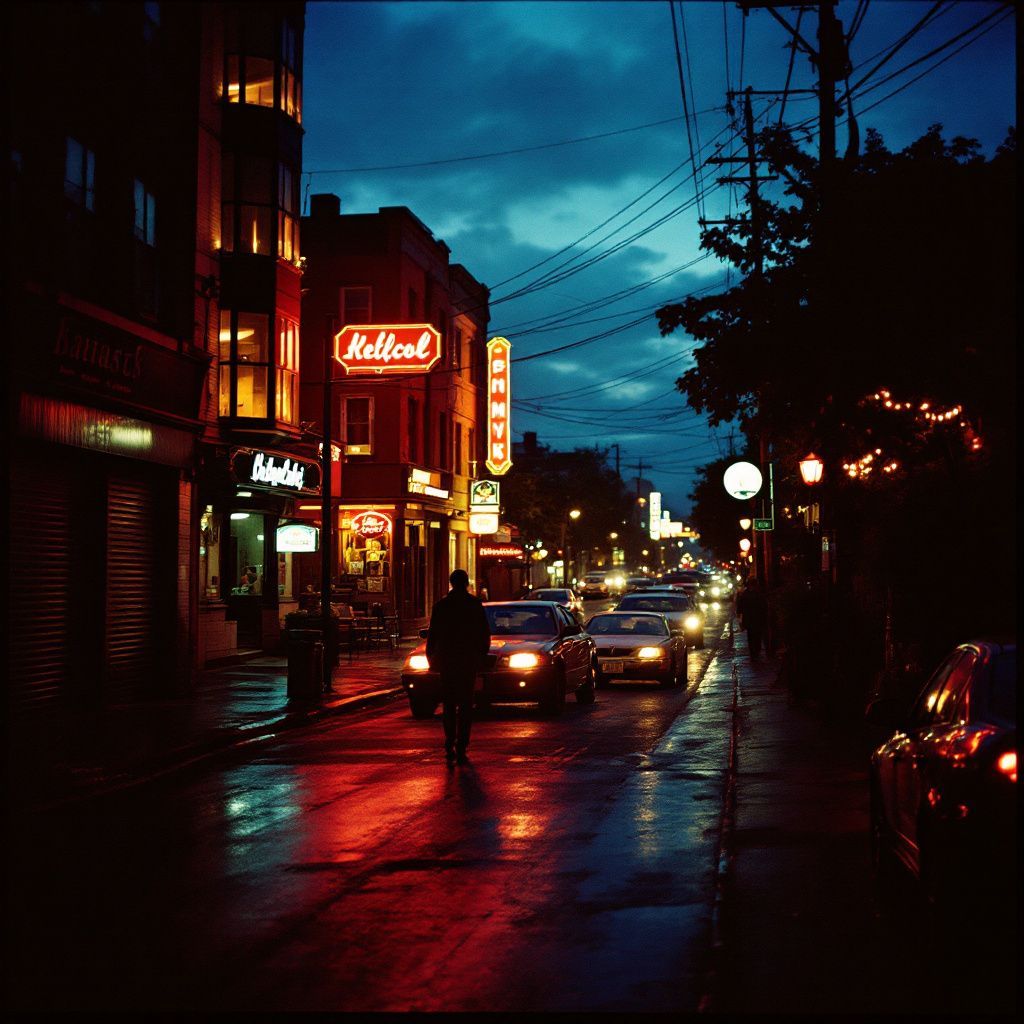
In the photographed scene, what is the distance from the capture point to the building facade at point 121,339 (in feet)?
59.4

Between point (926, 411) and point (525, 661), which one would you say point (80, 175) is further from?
point (926, 411)

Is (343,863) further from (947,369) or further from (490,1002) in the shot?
(947,369)

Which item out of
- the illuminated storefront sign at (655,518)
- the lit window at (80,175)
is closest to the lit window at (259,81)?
the lit window at (80,175)

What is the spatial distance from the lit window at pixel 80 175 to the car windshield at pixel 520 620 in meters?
8.68

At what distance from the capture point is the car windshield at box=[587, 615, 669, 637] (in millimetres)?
27062

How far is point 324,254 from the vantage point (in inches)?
1843

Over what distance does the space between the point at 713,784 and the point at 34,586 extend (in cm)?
1079

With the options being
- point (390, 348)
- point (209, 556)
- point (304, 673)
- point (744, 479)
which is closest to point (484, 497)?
point (390, 348)

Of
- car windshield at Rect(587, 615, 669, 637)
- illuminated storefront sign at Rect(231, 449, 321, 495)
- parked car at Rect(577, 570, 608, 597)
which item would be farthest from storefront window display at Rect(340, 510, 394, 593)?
parked car at Rect(577, 570, 608, 597)

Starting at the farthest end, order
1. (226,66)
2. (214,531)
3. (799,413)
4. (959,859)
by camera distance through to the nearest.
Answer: (214,531) → (226,66) → (799,413) → (959,859)

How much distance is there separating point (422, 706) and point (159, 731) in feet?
13.8

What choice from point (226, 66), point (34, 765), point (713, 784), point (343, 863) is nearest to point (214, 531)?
point (226, 66)

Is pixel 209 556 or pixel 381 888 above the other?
pixel 209 556

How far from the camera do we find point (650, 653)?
2597 cm
